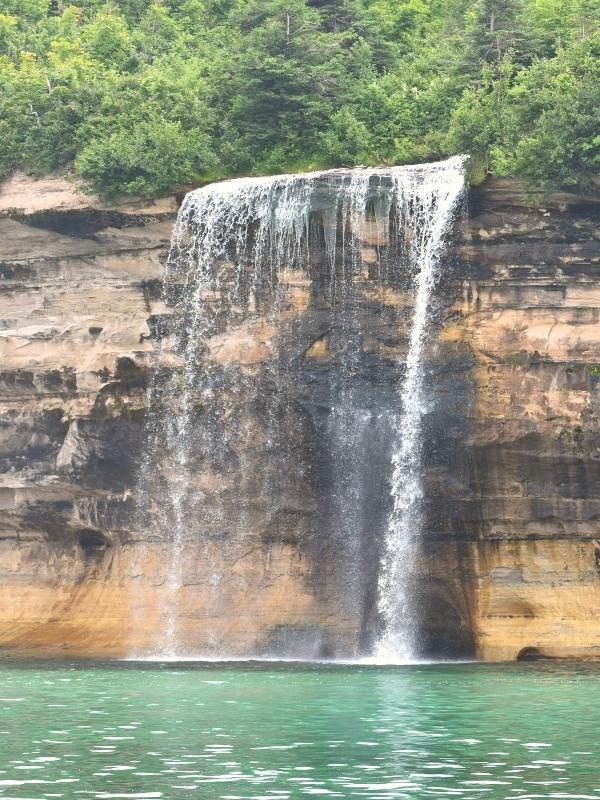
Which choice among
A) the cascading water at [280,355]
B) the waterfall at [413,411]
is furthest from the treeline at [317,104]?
the cascading water at [280,355]

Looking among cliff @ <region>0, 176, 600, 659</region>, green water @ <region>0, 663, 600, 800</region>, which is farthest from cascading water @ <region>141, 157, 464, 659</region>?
green water @ <region>0, 663, 600, 800</region>

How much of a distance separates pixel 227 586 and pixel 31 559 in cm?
460

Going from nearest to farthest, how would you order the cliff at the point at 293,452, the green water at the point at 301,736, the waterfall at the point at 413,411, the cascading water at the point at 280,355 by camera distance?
the green water at the point at 301,736
the cliff at the point at 293,452
the waterfall at the point at 413,411
the cascading water at the point at 280,355

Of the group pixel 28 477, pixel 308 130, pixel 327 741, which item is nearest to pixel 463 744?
pixel 327 741

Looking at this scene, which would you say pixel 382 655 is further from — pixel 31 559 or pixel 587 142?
pixel 587 142

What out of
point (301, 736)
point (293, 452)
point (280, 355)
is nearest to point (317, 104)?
point (280, 355)

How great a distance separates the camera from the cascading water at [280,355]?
101 ft

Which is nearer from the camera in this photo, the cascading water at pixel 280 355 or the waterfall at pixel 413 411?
the waterfall at pixel 413 411

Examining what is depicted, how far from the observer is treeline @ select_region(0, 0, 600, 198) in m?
31.0

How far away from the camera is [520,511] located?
29656mm

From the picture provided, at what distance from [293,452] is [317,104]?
8.20 m

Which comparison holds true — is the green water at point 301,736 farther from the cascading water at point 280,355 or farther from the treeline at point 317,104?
the treeline at point 317,104

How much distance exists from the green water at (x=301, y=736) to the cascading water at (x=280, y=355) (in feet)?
19.0

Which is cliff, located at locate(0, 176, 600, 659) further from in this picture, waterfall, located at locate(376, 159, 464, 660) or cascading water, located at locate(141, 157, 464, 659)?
waterfall, located at locate(376, 159, 464, 660)
